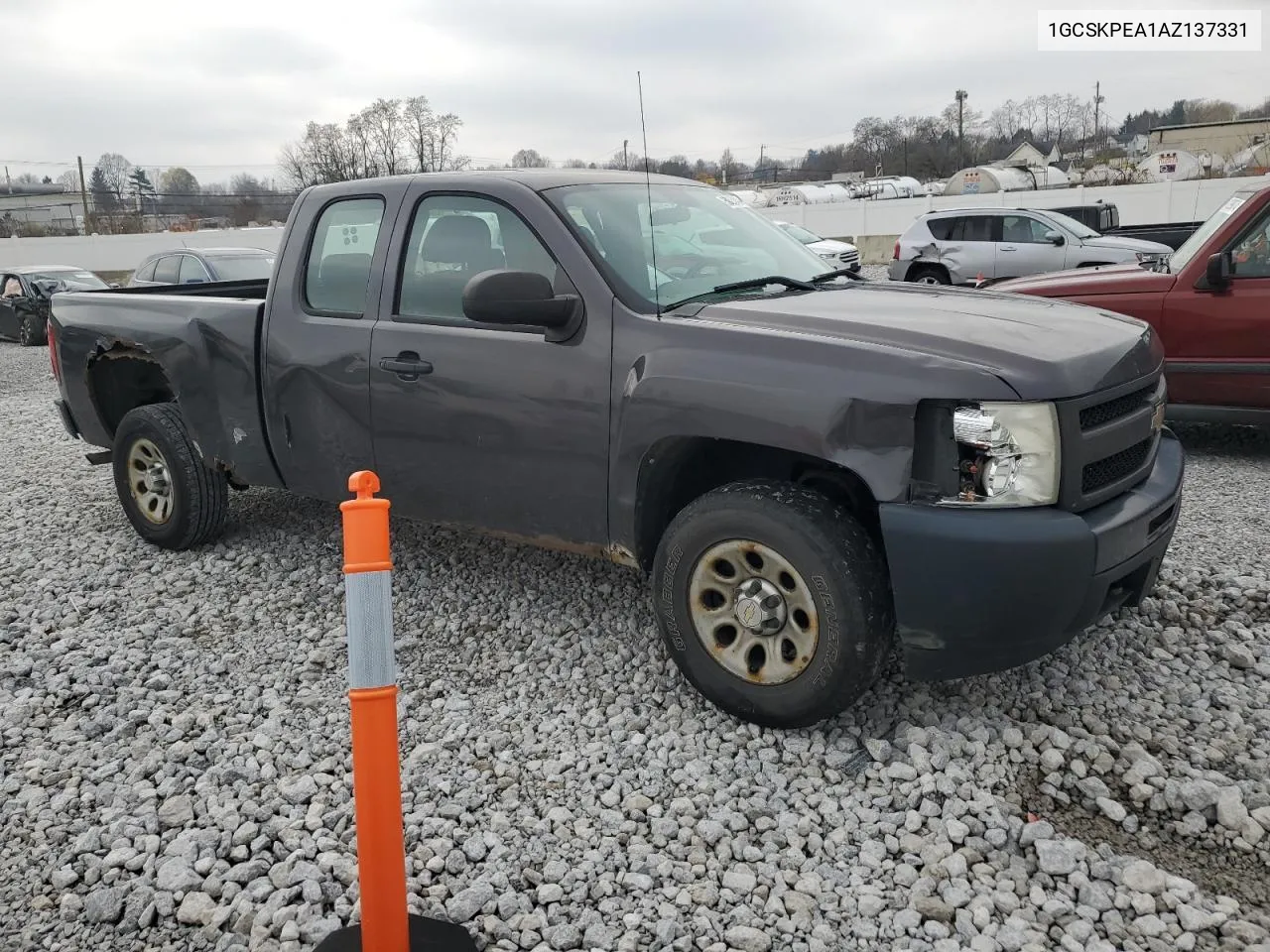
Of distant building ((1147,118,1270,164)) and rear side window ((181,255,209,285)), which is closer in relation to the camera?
rear side window ((181,255,209,285))

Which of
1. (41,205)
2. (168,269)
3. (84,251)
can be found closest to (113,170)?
(41,205)

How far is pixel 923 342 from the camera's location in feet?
9.95

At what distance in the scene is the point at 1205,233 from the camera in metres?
6.58

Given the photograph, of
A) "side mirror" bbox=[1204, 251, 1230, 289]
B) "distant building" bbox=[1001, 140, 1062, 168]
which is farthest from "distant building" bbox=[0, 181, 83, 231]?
"distant building" bbox=[1001, 140, 1062, 168]

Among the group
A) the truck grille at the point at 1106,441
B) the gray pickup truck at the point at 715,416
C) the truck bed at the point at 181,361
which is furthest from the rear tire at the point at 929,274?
the truck grille at the point at 1106,441

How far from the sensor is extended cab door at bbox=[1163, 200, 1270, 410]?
612 centimetres

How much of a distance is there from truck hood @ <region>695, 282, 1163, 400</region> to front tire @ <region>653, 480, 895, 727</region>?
21.8 inches

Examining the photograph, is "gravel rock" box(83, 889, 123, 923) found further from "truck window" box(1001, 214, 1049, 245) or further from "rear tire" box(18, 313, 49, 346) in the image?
"rear tire" box(18, 313, 49, 346)

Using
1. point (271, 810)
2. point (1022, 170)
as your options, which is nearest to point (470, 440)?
point (271, 810)

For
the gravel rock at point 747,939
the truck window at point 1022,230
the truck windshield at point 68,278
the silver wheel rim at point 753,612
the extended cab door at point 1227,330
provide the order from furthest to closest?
1. the truck windshield at point 68,278
2. the truck window at point 1022,230
3. the extended cab door at point 1227,330
4. the silver wheel rim at point 753,612
5. the gravel rock at point 747,939

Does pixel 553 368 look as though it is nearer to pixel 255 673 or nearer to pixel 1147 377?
pixel 255 673

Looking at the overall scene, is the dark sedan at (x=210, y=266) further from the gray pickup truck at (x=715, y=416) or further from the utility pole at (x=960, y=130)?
the utility pole at (x=960, y=130)

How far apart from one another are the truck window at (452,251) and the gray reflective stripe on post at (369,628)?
1936mm

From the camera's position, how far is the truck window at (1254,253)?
620 centimetres
